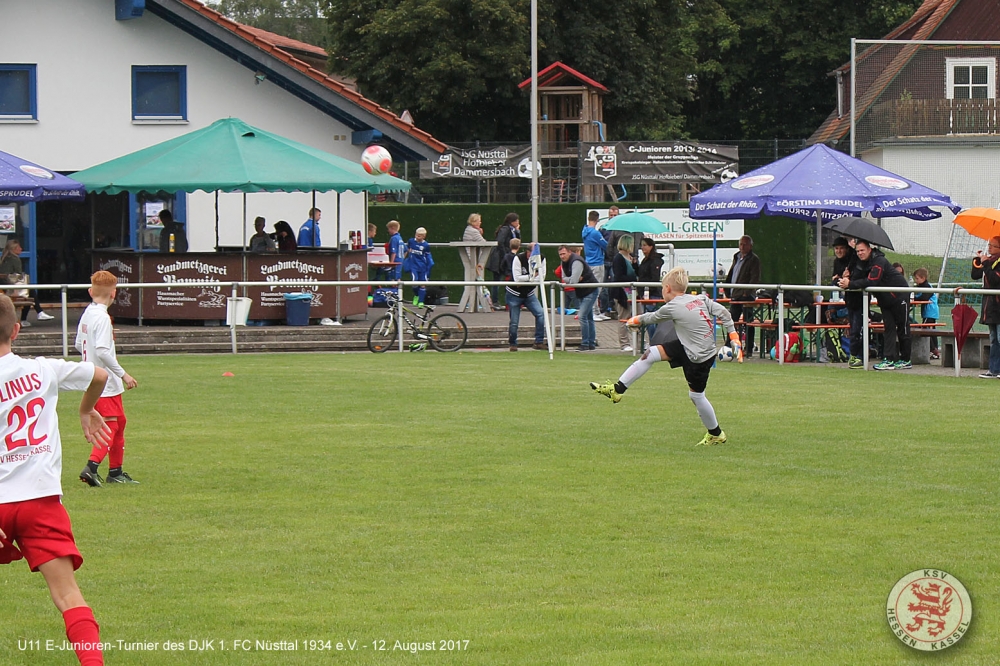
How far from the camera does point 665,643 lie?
21.1 feet

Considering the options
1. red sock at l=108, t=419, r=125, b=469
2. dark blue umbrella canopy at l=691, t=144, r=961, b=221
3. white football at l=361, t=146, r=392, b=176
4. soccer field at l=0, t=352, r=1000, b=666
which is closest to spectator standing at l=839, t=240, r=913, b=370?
dark blue umbrella canopy at l=691, t=144, r=961, b=221

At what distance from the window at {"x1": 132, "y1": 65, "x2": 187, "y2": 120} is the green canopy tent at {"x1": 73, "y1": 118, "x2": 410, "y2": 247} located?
2072mm

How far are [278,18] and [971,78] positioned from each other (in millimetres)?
71561

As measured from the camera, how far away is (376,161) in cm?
2588

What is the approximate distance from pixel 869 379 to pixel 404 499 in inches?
385

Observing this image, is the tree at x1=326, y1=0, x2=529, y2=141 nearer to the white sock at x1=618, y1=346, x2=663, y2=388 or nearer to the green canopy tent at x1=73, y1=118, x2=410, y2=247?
the green canopy tent at x1=73, y1=118, x2=410, y2=247

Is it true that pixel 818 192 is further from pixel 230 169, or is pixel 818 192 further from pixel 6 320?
pixel 6 320

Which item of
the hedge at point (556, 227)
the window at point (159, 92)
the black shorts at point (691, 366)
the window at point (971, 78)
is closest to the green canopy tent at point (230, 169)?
the window at point (159, 92)

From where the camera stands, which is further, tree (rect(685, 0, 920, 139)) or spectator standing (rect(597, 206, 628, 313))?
tree (rect(685, 0, 920, 139))

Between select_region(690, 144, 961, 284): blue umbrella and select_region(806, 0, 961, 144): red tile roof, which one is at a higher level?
select_region(806, 0, 961, 144): red tile roof

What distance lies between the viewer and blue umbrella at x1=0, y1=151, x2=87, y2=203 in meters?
22.3

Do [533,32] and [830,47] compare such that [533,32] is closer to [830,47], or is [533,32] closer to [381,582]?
[381,582]

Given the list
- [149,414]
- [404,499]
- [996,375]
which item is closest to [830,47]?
[996,375]

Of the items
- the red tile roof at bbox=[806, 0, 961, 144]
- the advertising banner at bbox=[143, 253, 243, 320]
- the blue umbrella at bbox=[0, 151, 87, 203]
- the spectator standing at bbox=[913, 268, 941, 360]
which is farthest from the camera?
the red tile roof at bbox=[806, 0, 961, 144]
